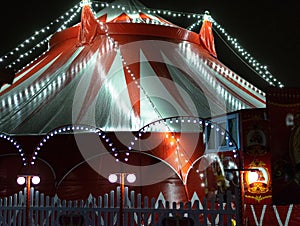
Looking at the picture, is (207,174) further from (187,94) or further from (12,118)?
(12,118)

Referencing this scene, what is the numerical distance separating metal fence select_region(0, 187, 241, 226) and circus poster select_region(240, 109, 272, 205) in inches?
17.5

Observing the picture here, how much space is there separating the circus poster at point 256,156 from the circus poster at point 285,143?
0.47m

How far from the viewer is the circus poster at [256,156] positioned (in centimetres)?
704

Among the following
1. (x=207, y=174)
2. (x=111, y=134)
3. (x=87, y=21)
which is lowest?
(x=207, y=174)

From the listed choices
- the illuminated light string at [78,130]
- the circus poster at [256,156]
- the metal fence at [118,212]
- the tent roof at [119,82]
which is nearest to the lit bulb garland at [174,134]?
the tent roof at [119,82]

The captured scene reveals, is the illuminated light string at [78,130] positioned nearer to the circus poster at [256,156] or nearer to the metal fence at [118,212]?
the metal fence at [118,212]

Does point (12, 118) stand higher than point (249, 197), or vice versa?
point (12, 118)

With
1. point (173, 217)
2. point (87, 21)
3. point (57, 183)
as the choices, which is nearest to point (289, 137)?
point (173, 217)

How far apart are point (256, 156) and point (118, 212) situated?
84.9 inches

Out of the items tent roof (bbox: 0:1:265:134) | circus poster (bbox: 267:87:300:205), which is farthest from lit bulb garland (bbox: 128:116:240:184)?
circus poster (bbox: 267:87:300:205)

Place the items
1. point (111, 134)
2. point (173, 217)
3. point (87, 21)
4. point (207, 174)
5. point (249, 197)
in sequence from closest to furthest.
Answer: point (173, 217)
point (249, 197)
point (111, 134)
point (207, 174)
point (87, 21)

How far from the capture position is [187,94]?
9.27m

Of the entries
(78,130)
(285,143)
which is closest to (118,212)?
(78,130)

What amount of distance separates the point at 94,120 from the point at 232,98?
2760 millimetres
